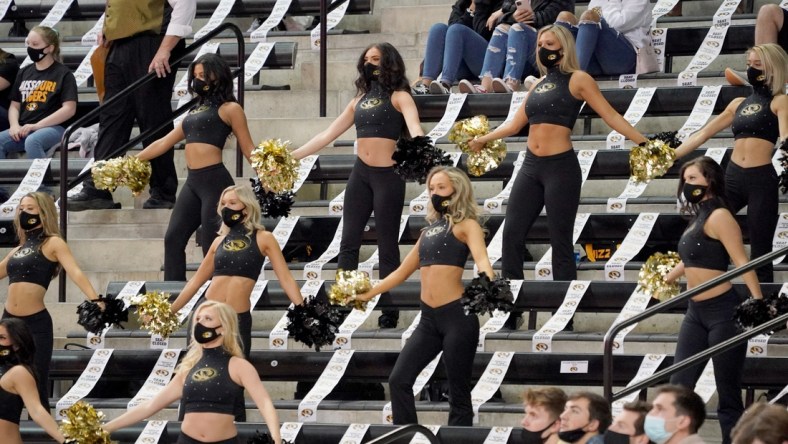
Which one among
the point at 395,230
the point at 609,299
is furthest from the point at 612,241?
the point at 395,230

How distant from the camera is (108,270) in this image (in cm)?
1134

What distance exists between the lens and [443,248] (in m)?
8.88

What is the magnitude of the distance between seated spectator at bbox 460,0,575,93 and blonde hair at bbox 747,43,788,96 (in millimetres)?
2148

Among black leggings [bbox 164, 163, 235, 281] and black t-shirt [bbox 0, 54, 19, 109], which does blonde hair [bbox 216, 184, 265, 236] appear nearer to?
black leggings [bbox 164, 163, 235, 281]

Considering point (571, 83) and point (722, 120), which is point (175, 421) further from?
point (722, 120)

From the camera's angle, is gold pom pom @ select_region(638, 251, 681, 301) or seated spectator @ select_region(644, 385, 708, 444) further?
gold pom pom @ select_region(638, 251, 681, 301)

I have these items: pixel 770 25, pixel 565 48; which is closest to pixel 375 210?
pixel 565 48

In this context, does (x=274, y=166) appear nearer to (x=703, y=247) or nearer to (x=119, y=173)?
(x=119, y=173)

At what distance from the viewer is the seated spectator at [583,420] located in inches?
285

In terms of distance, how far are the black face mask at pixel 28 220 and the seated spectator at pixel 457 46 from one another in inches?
116

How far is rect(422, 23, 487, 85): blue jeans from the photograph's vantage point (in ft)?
37.6

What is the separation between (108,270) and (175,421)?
210 centimetres

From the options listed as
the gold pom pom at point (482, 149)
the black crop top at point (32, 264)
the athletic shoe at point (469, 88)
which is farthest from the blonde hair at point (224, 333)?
the athletic shoe at point (469, 88)

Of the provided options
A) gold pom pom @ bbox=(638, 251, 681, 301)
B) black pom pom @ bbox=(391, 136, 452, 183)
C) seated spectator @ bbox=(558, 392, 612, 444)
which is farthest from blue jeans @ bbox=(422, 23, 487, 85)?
seated spectator @ bbox=(558, 392, 612, 444)
